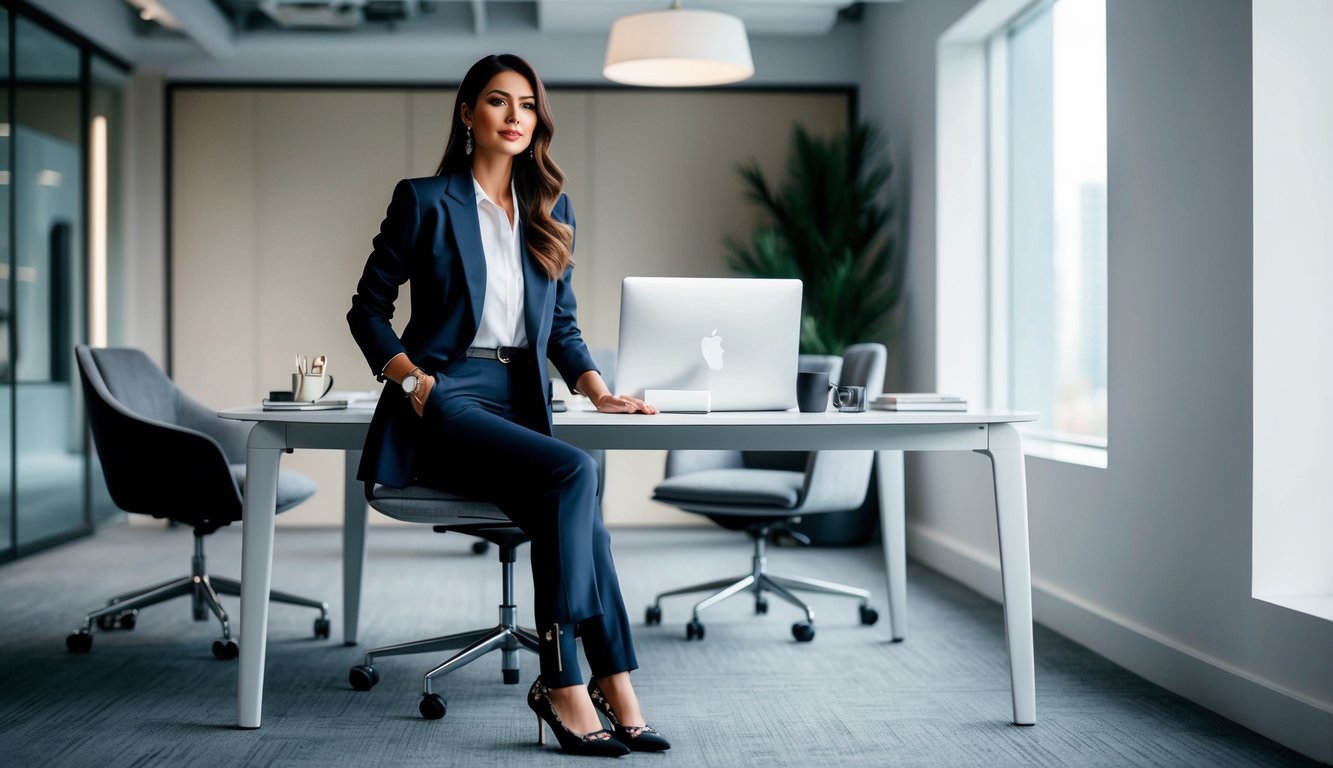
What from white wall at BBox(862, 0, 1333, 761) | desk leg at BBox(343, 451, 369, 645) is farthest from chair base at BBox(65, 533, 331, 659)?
white wall at BBox(862, 0, 1333, 761)

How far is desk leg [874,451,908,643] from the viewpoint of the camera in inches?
143

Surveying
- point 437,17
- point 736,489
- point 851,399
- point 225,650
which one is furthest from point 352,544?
point 437,17

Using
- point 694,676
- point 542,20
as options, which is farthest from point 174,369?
point 694,676

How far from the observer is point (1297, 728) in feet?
8.34

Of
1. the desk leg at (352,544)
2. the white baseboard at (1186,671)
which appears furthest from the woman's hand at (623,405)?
the white baseboard at (1186,671)

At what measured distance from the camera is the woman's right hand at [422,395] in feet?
8.32

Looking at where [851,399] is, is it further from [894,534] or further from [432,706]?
[432,706]

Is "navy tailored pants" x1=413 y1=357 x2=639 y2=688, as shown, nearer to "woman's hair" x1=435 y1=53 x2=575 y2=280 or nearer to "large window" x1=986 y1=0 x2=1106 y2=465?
"woman's hair" x1=435 y1=53 x2=575 y2=280

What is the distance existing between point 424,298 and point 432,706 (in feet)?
3.26

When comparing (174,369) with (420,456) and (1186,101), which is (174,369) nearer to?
(420,456)

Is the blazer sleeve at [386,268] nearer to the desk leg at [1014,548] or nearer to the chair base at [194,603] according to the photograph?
the chair base at [194,603]

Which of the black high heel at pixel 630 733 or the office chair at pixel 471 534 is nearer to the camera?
the black high heel at pixel 630 733

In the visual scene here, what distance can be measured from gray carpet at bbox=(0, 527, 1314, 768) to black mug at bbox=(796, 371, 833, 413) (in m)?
0.77

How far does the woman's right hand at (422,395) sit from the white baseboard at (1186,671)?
5.39 ft
